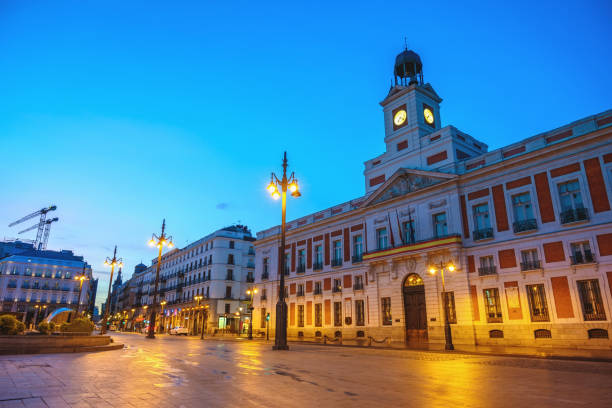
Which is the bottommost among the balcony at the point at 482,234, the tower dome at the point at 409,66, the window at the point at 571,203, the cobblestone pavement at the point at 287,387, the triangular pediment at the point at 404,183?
the cobblestone pavement at the point at 287,387

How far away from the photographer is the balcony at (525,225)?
960 inches

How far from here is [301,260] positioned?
43594 millimetres

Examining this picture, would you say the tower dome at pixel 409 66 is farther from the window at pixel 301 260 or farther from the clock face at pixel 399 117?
the window at pixel 301 260

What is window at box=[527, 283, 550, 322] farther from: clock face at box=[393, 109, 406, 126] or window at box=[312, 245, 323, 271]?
Result: window at box=[312, 245, 323, 271]

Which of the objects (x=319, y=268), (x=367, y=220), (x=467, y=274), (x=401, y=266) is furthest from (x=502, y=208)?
(x=319, y=268)

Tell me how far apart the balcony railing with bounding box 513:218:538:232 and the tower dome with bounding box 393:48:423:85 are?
58.2 ft

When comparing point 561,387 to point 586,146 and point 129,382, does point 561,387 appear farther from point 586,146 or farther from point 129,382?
Answer: point 586,146

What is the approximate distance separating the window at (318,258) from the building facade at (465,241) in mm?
129

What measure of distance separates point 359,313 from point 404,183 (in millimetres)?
12699

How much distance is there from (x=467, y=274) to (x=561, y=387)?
65.9 ft

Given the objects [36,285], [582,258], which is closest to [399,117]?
[582,258]

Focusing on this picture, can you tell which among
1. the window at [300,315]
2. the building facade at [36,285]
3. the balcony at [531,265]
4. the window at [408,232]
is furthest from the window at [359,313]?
the building facade at [36,285]

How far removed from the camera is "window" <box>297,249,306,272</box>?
141ft

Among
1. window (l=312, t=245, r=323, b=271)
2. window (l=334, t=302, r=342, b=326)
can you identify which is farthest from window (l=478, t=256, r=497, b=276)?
window (l=312, t=245, r=323, b=271)
